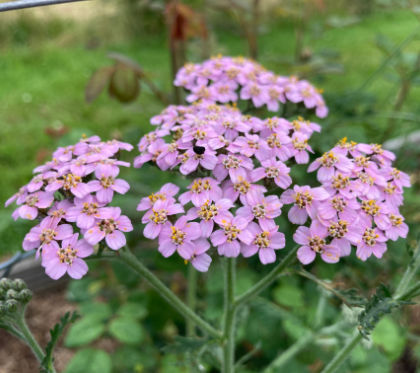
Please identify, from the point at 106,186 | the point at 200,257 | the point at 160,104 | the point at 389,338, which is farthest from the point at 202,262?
the point at 160,104

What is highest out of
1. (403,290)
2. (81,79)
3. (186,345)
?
(403,290)

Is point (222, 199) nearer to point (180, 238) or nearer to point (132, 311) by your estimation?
point (180, 238)

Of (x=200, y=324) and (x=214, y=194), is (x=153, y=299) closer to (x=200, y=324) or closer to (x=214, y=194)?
(x=200, y=324)

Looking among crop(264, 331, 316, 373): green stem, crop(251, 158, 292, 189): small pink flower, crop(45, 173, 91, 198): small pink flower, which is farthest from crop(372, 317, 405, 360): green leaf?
crop(45, 173, 91, 198): small pink flower

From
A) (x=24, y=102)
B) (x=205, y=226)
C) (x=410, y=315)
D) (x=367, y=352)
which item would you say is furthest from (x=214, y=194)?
(x=24, y=102)

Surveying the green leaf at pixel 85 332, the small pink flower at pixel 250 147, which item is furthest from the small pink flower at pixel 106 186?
the green leaf at pixel 85 332
